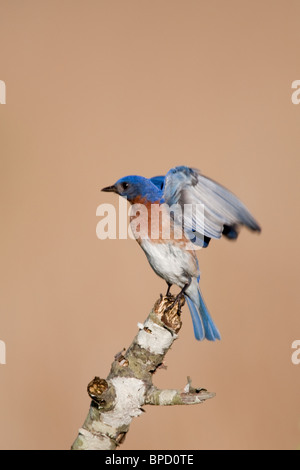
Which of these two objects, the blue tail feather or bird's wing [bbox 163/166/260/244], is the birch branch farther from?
the blue tail feather

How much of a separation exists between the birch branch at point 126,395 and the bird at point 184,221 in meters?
0.23

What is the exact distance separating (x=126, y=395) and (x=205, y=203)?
680 mm

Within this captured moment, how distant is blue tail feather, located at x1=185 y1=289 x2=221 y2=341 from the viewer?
2.38 m

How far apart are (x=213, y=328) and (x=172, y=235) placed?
47 cm

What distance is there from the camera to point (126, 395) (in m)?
1.76

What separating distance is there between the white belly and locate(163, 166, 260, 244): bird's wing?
0.12m

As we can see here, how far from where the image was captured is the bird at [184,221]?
1942mm
